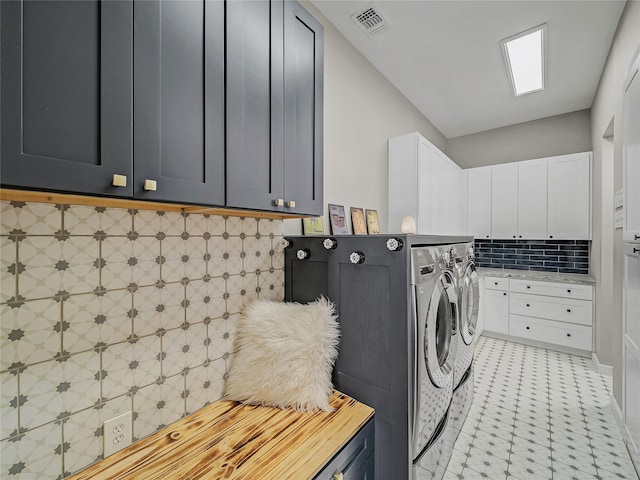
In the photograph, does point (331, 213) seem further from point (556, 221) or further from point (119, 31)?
point (556, 221)

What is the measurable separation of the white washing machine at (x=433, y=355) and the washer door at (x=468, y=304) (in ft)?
0.67

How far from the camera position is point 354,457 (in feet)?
3.67

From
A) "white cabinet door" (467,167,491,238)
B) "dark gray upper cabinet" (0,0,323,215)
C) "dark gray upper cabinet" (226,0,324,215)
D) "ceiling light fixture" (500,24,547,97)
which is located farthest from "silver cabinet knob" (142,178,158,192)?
"white cabinet door" (467,167,491,238)

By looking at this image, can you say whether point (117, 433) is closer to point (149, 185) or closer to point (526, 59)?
point (149, 185)

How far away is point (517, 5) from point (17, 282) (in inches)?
121

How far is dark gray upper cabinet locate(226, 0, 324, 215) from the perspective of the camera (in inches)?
38.0

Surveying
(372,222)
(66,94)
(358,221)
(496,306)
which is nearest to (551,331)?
(496,306)

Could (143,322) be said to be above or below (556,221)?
below

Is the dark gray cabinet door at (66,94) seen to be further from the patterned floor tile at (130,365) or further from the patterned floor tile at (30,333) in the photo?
the patterned floor tile at (130,365)

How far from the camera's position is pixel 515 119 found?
389 centimetres

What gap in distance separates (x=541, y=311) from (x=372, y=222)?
2.64 meters

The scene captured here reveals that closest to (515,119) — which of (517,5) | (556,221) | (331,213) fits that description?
(556,221)

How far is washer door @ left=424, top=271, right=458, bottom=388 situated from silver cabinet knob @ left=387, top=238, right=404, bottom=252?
0.35 metres

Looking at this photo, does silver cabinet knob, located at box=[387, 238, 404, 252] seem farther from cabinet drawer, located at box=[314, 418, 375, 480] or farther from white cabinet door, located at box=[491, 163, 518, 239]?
white cabinet door, located at box=[491, 163, 518, 239]
